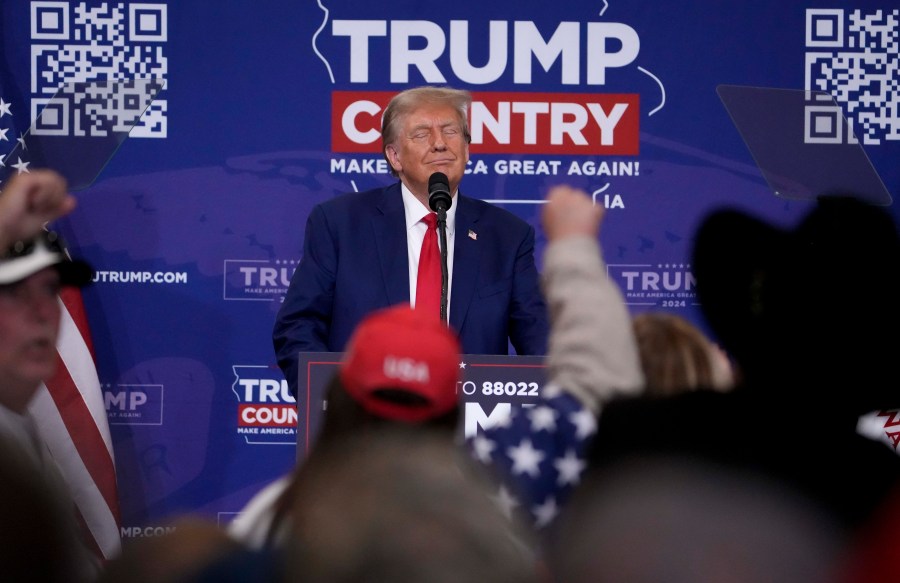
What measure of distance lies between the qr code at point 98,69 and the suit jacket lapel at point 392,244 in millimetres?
1569

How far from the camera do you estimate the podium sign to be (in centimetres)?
307

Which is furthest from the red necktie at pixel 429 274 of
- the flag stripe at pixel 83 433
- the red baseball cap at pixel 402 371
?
the red baseball cap at pixel 402 371

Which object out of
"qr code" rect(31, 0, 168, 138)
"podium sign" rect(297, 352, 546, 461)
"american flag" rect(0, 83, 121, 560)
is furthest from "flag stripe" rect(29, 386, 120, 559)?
"podium sign" rect(297, 352, 546, 461)

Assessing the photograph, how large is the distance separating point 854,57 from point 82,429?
354cm

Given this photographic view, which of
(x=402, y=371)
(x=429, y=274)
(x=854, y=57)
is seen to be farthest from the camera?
(x=854, y=57)

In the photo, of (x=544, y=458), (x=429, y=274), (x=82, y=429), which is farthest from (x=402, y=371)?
(x=82, y=429)

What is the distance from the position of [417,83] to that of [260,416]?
61.6 inches

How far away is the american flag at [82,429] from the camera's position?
4.69 meters

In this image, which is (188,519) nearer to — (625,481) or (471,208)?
(625,481)

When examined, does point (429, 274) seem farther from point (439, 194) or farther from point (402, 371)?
point (402, 371)

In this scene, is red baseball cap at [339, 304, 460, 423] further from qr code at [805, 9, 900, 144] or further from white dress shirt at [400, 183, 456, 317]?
qr code at [805, 9, 900, 144]

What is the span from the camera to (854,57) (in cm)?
518

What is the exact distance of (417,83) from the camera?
518cm

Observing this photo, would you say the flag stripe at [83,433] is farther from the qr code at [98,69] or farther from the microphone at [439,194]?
the microphone at [439,194]
